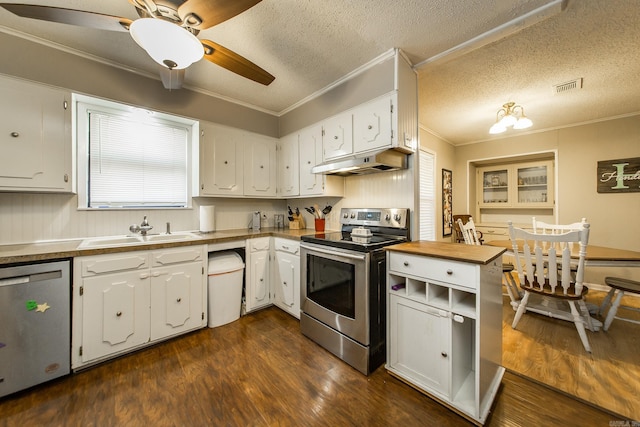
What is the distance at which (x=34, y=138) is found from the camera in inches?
71.1

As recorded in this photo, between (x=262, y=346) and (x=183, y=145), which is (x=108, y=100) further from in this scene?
(x=262, y=346)

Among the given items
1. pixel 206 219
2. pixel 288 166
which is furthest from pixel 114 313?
pixel 288 166

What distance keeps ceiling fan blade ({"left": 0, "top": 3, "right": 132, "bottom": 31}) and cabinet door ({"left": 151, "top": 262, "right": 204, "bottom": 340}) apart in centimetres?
169

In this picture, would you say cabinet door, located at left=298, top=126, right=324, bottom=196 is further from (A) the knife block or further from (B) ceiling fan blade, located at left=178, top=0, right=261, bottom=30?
(B) ceiling fan blade, located at left=178, top=0, right=261, bottom=30

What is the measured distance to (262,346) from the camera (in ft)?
6.67

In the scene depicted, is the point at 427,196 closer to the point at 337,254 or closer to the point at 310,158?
the point at 310,158

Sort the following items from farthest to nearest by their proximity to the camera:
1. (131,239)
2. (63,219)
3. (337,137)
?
(337,137) → (131,239) → (63,219)

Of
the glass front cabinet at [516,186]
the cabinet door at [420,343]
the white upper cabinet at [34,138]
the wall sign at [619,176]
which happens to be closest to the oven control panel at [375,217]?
the cabinet door at [420,343]

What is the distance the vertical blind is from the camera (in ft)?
7.36

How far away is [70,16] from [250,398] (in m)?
2.44

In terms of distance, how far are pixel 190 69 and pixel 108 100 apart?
0.79 metres

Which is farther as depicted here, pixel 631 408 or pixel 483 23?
pixel 483 23

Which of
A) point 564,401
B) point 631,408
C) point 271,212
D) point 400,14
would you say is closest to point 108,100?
A: point 271,212

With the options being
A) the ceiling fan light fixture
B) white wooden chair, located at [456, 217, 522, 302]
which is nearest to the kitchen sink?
the ceiling fan light fixture
